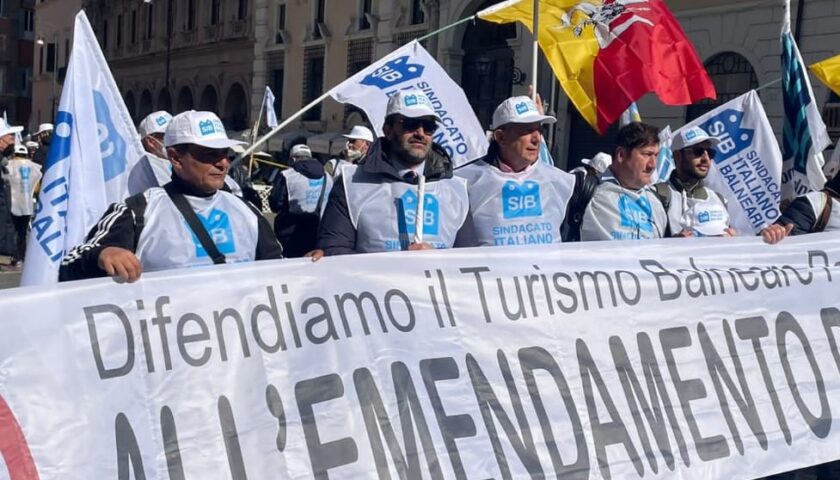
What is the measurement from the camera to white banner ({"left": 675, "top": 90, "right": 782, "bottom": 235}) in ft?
25.3

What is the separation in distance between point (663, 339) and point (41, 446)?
237 cm

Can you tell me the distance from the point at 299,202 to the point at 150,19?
45.1m

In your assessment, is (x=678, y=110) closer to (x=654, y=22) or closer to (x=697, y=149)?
(x=654, y=22)

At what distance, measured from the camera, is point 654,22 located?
6730mm

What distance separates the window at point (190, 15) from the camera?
46.1 m

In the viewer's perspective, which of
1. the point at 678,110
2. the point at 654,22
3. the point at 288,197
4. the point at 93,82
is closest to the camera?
the point at 93,82

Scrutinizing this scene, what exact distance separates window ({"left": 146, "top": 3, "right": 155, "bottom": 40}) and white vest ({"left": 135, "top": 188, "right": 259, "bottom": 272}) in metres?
48.7

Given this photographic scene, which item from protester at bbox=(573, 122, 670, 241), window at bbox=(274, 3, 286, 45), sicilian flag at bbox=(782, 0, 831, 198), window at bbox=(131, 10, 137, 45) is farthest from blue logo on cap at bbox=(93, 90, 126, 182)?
window at bbox=(131, 10, 137, 45)

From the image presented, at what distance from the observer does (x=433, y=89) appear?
7977 mm

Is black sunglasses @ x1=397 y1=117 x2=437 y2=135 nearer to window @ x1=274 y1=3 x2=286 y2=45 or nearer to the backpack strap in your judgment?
the backpack strap

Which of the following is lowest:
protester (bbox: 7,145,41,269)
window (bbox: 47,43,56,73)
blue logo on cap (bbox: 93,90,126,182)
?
protester (bbox: 7,145,41,269)

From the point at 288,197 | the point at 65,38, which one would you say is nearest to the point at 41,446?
the point at 288,197

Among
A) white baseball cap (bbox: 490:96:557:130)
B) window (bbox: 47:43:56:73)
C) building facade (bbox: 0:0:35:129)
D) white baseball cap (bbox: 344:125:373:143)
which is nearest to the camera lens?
white baseball cap (bbox: 490:96:557:130)

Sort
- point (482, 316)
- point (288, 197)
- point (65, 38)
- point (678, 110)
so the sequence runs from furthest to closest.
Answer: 1. point (65, 38)
2. point (678, 110)
3. point (288, 197)
4. point (482, 316)
